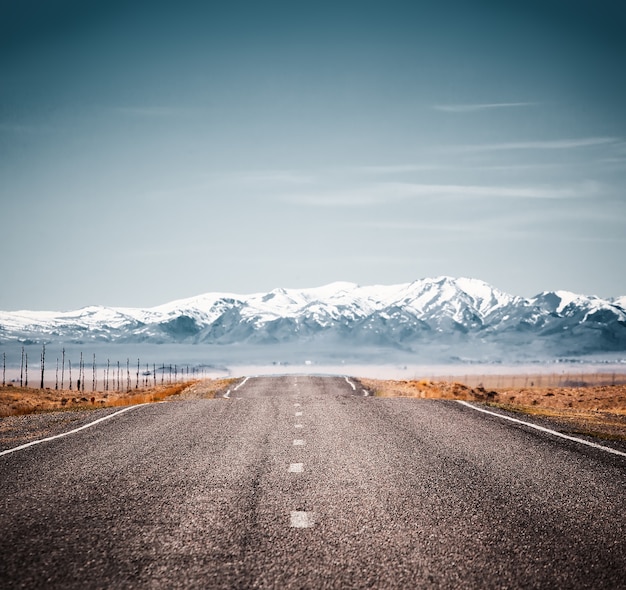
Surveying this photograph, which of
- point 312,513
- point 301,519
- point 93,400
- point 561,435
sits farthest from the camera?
point 93,400

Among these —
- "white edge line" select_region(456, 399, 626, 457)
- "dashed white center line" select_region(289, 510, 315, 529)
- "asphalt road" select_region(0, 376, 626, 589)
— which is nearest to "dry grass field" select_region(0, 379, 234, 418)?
"white edge line" select_region(456, 399, 626, 457)

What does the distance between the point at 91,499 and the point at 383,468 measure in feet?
12.6

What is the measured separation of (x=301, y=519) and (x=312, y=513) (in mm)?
261

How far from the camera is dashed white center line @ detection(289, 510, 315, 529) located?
636 centimetres

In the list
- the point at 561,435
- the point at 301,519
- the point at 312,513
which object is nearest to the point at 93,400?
the point at 561,435

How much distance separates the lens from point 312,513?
6.80 m

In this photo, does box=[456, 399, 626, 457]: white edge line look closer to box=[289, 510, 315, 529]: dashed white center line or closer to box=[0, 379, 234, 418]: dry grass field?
box=[289, 510, 315, 529]: dashed white center line

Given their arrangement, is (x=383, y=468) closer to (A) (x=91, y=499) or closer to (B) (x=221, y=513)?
(B) (x=221, y=513)

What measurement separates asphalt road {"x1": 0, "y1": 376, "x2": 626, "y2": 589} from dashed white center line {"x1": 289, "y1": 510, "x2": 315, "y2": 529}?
0.12 ft

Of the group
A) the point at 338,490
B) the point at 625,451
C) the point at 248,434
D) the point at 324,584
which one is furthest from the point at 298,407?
the point at 324,584

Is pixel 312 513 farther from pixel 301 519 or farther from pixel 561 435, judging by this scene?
pixel 561 435

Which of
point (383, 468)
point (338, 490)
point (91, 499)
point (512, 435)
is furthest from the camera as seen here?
point (512, 435)

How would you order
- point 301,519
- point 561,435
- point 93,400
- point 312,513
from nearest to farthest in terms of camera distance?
point 301,519 < point 312,513 < point 561,435 < point 93,400

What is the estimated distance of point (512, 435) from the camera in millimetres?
13094
